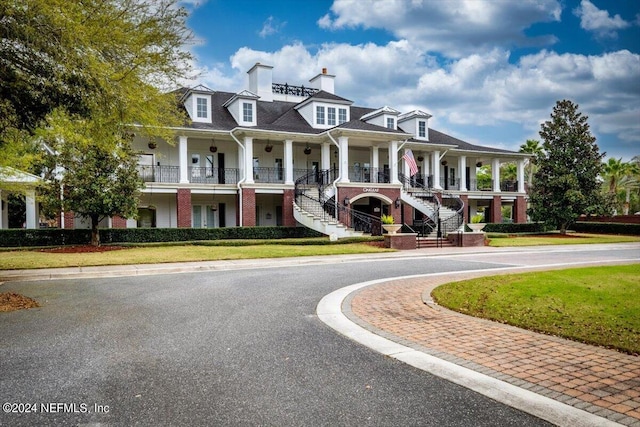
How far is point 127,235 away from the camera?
22.2 metres

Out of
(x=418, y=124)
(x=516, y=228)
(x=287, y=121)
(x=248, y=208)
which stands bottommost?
(x=516, y=228)

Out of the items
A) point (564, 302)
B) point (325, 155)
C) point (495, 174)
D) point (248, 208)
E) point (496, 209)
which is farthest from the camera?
point (495, 174)

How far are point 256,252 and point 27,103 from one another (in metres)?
10.6

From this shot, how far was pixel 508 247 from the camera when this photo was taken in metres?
23.1

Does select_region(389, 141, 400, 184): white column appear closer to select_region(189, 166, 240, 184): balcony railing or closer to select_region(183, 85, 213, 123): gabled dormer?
select_region(189, 166, 240, 184): balcony railing

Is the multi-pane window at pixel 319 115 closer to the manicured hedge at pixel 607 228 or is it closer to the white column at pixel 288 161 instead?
Answer: the white column at pixel 288 161

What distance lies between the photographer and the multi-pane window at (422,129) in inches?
1355

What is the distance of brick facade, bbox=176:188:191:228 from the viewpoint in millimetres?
25672

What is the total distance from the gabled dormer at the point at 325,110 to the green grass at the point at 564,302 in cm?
2232

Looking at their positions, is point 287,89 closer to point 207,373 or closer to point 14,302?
point 14,302

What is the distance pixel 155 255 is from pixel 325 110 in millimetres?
17846

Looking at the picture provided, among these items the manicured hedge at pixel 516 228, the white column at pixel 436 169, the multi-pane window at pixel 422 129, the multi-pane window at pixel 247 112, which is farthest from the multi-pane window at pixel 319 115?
the manicured hedge at pixel 516 228

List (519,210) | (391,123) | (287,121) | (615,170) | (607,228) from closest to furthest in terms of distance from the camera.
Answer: (287,121), (391,123), (607,228), (519,210), (615,170)

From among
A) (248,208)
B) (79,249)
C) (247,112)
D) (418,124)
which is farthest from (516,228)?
(79,249)
